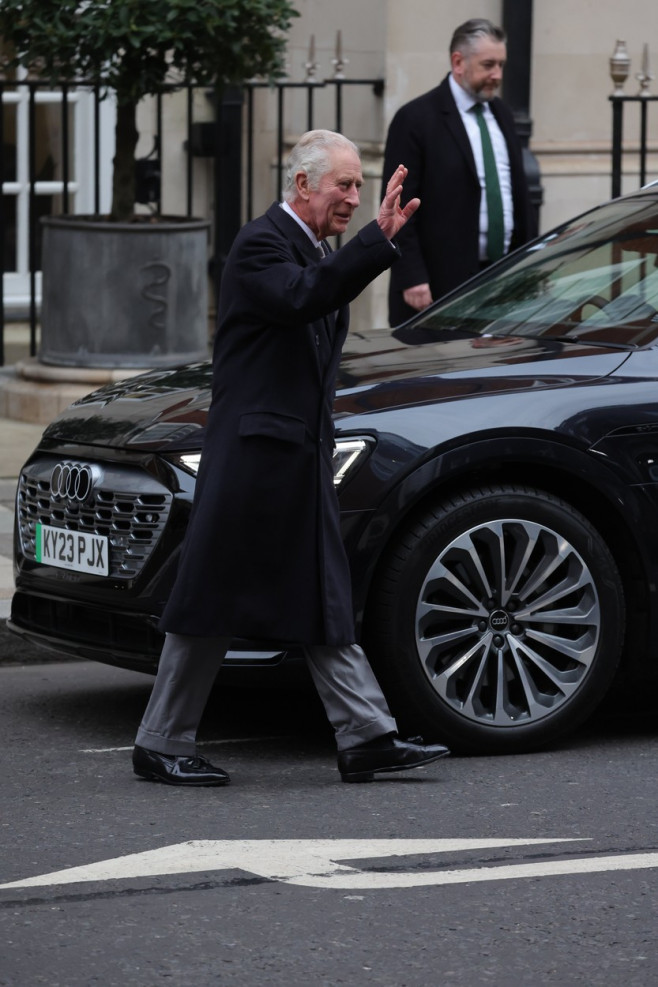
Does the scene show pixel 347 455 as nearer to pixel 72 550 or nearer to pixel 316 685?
pixel 316 685

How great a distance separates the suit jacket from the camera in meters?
8.26

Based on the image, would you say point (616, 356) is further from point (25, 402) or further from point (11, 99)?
point (11, 99)

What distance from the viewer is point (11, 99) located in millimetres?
13867

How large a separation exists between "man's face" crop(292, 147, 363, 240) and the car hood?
0.54 meters

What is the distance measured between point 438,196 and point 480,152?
0.82 ft

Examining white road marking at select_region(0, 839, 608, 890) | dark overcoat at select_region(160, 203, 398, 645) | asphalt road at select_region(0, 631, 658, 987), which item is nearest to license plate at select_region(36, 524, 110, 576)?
dark overcoat at select_region(160, 203, 398, 645)

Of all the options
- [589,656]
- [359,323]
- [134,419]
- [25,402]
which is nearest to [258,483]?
[134,419]

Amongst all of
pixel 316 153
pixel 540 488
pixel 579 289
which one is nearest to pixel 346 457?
pixel 540 488

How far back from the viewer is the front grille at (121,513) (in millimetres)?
5613

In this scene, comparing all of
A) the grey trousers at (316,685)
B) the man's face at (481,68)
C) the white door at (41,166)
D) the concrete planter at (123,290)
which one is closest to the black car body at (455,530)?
the grey trousers at (316,685)

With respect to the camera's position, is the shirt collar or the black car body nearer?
the black car body

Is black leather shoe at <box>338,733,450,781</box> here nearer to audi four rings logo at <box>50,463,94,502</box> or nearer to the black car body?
the black car body

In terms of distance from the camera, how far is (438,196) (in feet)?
27.1

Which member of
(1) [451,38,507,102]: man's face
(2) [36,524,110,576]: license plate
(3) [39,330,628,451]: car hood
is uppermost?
(1) [451,38,507,102]: man's face
